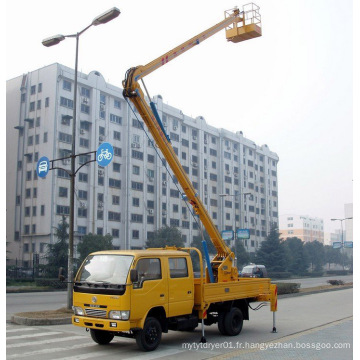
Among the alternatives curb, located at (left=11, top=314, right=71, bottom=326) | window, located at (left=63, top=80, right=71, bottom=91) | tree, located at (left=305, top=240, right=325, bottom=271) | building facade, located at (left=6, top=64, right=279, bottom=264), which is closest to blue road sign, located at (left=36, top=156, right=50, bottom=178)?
curb, located at (left=11, top=314, right=71, bottom=326)

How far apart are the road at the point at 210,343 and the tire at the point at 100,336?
14cm

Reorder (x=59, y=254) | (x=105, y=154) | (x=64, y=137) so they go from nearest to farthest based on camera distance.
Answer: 1. (x=105, y=154)
2. (x=59, y=254)
3. (x=64, y=137)

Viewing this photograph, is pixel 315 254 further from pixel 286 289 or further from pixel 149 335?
pixel 149 335

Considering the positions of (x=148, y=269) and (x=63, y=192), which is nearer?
(x=148, y=269)

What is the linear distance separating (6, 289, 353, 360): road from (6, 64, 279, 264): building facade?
34237 millimetres

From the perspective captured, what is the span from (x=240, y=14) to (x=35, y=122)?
151 feet

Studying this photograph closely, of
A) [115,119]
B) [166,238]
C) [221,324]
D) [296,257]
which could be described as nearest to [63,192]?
[115,119]

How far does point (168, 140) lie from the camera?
1359cm

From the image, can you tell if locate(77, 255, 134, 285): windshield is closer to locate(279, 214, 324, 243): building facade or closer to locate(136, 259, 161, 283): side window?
locate(136, 259, 161, 283): side window

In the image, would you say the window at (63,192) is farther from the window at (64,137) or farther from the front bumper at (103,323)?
the front bumper at (103,323)

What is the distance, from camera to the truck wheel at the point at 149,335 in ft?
32.2

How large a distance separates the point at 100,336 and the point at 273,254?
62.4 meters

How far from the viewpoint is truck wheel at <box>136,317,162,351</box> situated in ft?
32.2

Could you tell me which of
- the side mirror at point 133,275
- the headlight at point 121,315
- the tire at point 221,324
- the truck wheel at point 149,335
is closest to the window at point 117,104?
the tire at point 221,324
